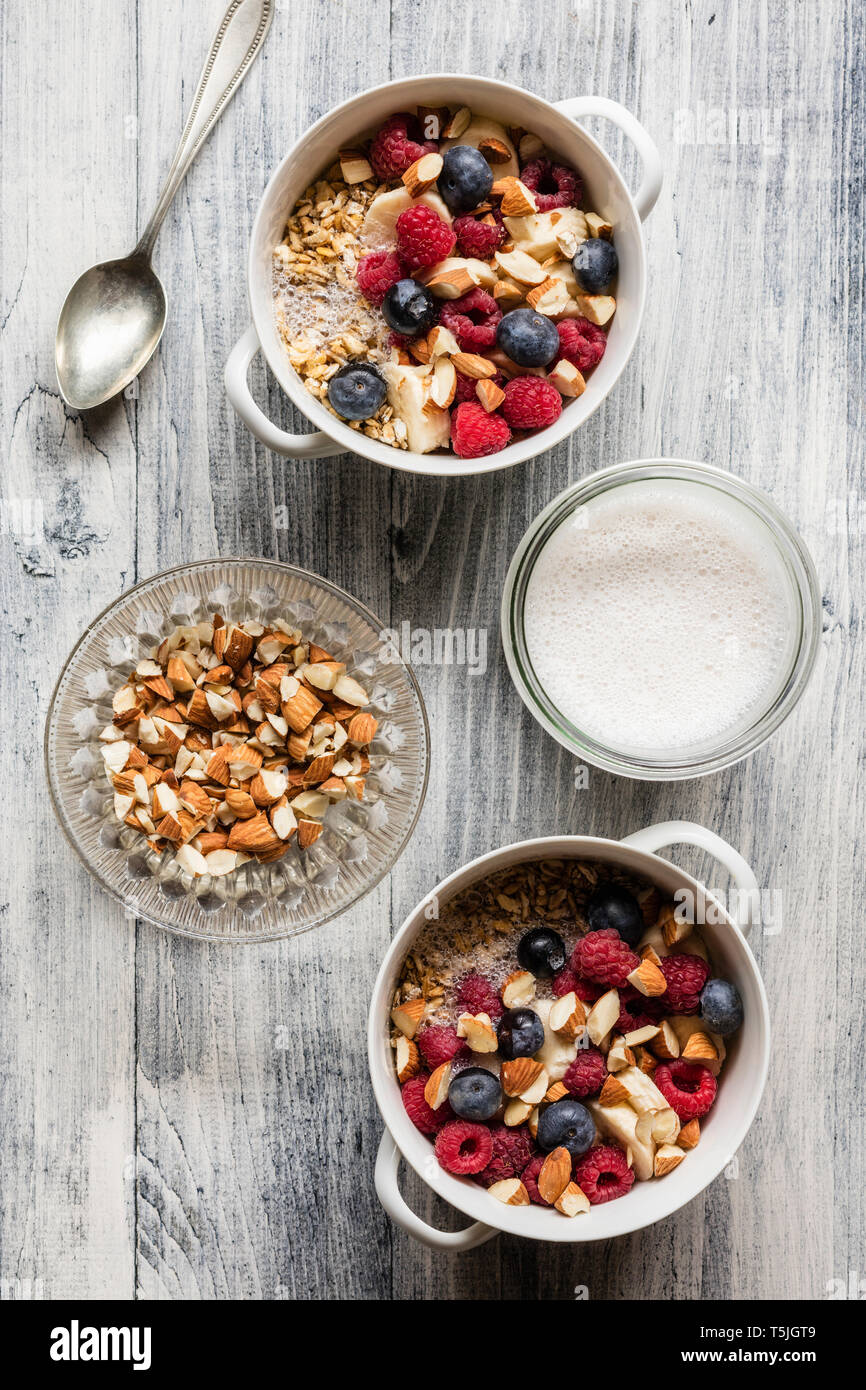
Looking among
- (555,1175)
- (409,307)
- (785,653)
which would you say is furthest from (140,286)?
(555,1175)

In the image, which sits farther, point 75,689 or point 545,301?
point 75,689

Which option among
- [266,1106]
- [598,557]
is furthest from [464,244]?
[266,1106]

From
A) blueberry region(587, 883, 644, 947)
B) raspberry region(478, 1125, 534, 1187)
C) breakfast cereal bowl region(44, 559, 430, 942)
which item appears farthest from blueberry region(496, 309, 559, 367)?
raspberry region(478, 1125, 534, 1187)

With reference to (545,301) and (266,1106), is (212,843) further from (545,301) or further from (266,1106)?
(545,301)

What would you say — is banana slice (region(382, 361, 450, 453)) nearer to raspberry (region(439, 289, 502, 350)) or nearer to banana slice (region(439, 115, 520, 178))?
raspberry (region(439, 289, 502, 350))

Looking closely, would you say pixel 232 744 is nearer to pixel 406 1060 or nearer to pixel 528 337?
pixel 406 1060

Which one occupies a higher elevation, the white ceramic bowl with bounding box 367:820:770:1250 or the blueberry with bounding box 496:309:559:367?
the blueberry with bounding box 496:309:559:367
